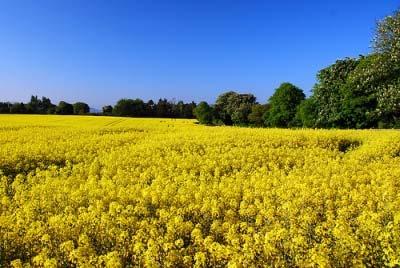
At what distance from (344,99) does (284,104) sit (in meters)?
19.4

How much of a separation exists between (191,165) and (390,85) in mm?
11486

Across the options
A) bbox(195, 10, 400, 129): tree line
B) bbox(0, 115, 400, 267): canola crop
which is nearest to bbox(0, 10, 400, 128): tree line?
bbox(195, 10, 400, 129): tree line

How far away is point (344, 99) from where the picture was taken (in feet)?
180

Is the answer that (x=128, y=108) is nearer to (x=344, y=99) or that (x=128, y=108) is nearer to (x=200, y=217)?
(x=344, y=99)

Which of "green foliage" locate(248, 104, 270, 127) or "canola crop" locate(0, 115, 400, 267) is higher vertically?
"green foliage" locate(248, 104, 270, 127)

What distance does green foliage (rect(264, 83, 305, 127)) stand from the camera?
239 feet

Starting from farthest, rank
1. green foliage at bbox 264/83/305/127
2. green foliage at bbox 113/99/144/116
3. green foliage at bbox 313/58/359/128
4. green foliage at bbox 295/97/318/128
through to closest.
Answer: green foliage at bbox 113/99/144/116, green foliage at bbox 264/83/305/127, green foliage at bbox 295/97/318/128, green foliage at bbox 313/58/359/128

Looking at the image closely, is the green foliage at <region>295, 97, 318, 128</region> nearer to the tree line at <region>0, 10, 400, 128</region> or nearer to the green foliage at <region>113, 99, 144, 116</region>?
the tree line at <region>0, 10, 400, 128</region>

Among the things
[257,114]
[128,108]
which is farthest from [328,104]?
[128,108]

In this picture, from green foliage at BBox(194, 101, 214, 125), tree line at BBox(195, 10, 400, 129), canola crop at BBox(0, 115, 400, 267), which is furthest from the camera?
green foliage at BBox(194, 101, 214, 125)

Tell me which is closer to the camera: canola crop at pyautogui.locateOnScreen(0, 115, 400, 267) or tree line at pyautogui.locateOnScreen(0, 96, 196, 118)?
canola crop at pyautogui.locateOnScreen(0, 115, 400, 267)

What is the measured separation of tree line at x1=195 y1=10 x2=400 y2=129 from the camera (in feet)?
75.8

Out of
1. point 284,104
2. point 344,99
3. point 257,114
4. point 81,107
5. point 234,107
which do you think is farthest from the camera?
point 234,107

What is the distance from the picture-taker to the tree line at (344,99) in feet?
75.8
